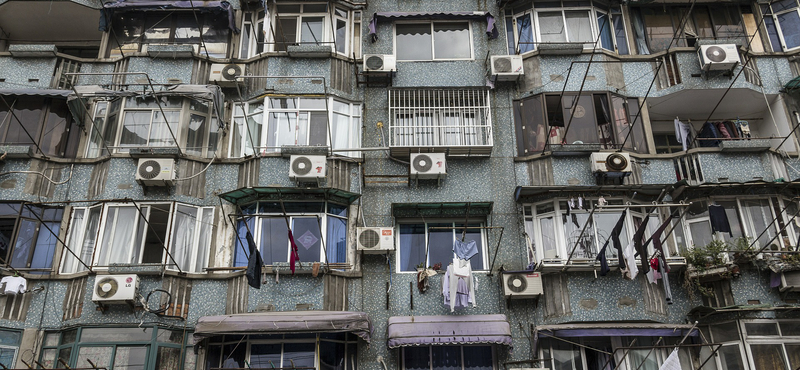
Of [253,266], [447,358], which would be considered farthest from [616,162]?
[253,266]

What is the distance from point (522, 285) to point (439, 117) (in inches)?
211

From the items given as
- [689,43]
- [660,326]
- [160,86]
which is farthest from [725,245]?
[160,86]

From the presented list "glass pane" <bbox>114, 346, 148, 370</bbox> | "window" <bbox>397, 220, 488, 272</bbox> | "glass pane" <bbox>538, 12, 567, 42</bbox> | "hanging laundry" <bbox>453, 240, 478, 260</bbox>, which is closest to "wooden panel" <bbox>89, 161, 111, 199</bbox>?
"glass pane" <bbox>114, 346, 148, 370</bbox>

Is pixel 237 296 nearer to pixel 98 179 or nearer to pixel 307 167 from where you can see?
pixel 307 167

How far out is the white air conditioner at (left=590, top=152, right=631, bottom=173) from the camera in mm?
15672

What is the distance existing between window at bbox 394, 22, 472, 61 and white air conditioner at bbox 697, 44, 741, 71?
6255mm

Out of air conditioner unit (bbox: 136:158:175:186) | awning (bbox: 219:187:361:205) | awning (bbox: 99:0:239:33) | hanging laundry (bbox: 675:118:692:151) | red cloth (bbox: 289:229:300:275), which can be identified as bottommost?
red cloth (bbox: 289:229:300:275)

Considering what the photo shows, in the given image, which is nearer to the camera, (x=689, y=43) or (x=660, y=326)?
(x=660, y=326)

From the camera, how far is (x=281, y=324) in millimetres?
13594

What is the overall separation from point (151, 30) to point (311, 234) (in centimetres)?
815

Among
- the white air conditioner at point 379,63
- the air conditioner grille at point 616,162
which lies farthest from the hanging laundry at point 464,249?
the white air conditioner at point 379,63

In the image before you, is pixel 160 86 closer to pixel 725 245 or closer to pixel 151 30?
pixel 151 30

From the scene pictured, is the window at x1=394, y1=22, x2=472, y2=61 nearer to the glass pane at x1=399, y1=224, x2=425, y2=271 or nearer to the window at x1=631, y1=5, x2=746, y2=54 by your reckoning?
the window at x1=631, y1=5, x2=746, y2=54

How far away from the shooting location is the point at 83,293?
1466cm
